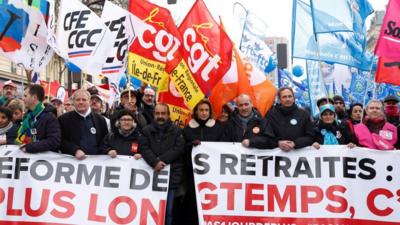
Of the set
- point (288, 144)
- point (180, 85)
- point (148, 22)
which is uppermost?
point (148, 22)

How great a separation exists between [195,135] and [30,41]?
2.97 m

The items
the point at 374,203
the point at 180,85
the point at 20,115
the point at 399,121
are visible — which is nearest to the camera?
the point at 374,203

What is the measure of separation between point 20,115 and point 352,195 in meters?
4.45

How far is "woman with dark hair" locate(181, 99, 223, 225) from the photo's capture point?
20.3 feet

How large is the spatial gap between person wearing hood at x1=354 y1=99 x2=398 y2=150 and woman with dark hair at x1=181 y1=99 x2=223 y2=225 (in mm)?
1609

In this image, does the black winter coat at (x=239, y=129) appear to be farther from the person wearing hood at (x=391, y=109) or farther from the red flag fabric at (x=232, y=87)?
the person wearing hood at (x=391, y=109)

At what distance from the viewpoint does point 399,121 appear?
8.02 meters

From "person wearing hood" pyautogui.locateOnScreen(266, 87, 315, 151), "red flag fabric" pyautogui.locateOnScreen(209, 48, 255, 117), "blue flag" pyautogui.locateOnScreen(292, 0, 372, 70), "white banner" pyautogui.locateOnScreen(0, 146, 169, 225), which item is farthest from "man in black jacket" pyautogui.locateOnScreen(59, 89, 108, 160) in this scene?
"blue flag" pyautogui.locateOnScreen(292, 0, 372, 70)

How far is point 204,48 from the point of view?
6891mm

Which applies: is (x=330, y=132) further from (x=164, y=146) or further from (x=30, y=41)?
(x=30, y=41)

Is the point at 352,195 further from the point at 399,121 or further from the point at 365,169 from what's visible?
the point at 399,121

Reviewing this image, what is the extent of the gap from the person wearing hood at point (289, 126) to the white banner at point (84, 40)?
8.32 feet

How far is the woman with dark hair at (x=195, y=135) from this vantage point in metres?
6.20

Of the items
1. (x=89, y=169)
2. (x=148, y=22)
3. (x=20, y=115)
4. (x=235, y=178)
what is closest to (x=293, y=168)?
(x=235, y=178)
